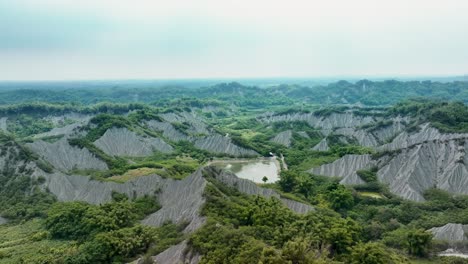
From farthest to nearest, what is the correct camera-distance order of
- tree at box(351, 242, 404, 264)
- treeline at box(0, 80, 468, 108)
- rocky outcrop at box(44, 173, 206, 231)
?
treeline at box(0, 80, 468, 108)
rocky outcrop at box(44, 173, 206, 231)
tree at box(351, 242, 404, 264)

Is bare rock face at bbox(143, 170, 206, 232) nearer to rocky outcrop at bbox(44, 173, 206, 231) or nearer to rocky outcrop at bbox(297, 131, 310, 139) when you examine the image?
rocky outcrop at bbox(44, 173, 206, 231)

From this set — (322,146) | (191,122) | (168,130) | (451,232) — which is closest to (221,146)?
(168,130)

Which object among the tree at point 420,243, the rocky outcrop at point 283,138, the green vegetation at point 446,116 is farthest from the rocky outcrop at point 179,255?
the rocky outcrop at point 283,138

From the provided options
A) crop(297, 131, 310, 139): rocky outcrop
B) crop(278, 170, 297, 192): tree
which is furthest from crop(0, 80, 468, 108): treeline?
crop(278, 170, 297, 192): tree

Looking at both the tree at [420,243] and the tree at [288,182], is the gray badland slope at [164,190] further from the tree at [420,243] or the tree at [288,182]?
the tree at [420,243]

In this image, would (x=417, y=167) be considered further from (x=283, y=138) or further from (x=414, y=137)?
(x=283, y=138)

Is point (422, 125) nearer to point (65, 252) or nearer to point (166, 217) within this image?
point (166, 217)

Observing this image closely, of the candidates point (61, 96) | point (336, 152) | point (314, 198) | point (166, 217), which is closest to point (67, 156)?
point (166, 217)
